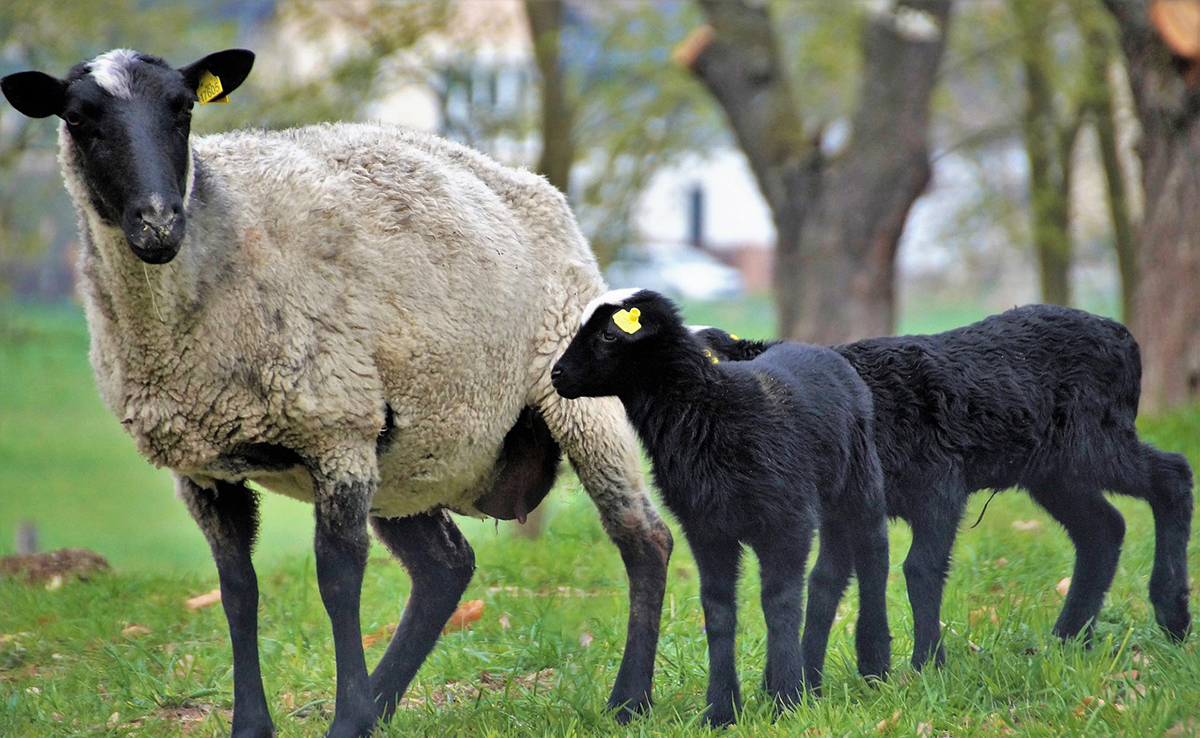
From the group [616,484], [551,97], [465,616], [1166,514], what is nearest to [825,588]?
[616,484]

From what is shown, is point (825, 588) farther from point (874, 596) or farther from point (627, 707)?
point (627, 707)

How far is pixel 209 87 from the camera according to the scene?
449 centimetres

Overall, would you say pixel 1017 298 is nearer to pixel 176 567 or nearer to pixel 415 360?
pixel 176 567

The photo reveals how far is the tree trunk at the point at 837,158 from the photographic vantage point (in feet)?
34.1

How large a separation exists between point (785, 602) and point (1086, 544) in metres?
1.50

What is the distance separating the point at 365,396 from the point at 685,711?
1.59 meters

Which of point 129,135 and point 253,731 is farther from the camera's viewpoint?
point 253,731

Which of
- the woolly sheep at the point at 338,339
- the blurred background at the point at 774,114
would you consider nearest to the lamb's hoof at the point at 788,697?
the woolly sheep at the point at 338,339

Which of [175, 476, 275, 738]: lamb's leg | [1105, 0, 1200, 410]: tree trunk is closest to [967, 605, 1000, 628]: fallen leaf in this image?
[175, 476, 275, 738]: lamb's leg

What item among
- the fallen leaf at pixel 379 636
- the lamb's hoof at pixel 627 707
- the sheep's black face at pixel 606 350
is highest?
the sheep's black face at pixel 606 350

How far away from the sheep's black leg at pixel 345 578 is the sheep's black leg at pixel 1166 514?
2829mm

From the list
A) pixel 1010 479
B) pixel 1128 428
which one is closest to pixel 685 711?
pixel 1010 479

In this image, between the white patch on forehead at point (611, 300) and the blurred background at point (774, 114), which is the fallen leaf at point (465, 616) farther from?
the blurred background at point (774, 114)

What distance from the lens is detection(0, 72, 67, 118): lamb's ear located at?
404 cm
